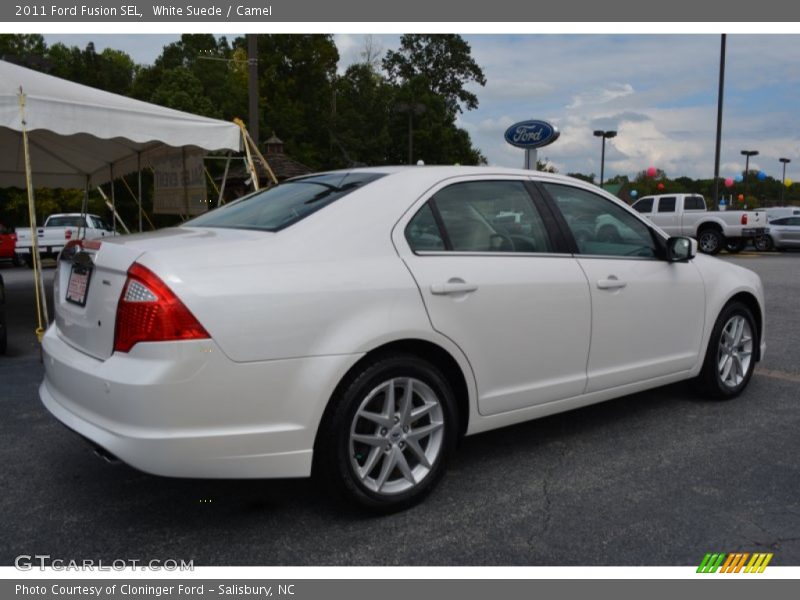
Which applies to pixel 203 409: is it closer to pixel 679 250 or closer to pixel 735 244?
pixel 679 250

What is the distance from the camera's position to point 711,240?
2347cm

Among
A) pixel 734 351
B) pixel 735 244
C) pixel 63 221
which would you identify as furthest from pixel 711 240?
pixel 63 221

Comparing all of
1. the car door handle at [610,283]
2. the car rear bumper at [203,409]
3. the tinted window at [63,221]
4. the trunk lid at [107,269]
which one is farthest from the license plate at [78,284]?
the tinted window at [63,221]

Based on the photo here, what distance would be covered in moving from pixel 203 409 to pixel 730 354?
3827 millimetres

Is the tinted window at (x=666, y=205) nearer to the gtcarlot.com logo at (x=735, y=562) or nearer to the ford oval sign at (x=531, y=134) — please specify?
the ford oval sign at (x=531, y=134)

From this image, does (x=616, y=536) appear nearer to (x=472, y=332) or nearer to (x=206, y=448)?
(x=472, y=332)

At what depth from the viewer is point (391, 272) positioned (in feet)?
10.3

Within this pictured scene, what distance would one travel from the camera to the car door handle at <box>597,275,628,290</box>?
3.93 metres

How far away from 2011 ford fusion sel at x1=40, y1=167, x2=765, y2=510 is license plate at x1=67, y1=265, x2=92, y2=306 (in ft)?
0.05

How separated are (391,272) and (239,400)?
2.83 feet

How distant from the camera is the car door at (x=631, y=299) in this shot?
3.96m

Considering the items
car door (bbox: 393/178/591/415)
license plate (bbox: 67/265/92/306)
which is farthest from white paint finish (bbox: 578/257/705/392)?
license plate (bbox: 67/265/92/306)

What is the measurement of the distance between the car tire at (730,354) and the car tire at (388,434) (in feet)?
7.75

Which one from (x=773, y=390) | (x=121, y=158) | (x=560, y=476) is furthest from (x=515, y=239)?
(x=121, y=158)
